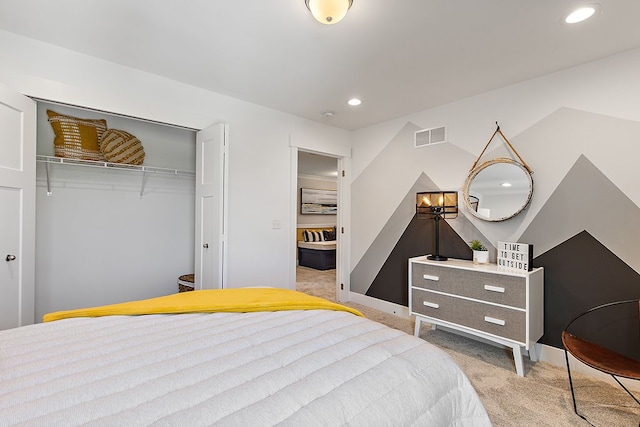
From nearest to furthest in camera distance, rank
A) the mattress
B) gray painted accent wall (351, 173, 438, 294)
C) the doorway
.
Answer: gray painted accent wall (351, 173, 438, 294) < the doorway < the mattress

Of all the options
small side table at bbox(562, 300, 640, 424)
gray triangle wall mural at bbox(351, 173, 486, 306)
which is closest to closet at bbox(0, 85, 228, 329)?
gray triangle wall mural at bbox(351, 173, 486, 306)

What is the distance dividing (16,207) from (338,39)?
251cm

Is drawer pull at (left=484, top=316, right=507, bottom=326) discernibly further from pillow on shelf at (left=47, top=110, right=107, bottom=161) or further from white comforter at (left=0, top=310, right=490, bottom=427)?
pillow on shelf at (left=47, top=110, right=107, bottom=161)

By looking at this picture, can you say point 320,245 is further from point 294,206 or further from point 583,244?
point 583,244

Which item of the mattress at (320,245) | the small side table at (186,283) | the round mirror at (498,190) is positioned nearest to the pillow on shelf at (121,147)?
the small side table at (186,283)

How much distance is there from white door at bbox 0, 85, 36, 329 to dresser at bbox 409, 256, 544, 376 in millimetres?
3169

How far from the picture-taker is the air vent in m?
3.40

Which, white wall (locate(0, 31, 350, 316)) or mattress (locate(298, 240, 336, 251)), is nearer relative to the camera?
white wall (locate(0, 31, 350, 316))

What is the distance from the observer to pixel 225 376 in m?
1.00

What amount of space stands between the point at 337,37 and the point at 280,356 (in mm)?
2021

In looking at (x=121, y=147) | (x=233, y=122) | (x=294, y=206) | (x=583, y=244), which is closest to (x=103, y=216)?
(x=121, y=147)

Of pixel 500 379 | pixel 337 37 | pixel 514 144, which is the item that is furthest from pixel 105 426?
pixel 514 144

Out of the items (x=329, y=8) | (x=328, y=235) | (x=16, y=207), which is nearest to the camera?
(x=329, y=8)

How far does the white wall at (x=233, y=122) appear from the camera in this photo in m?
2.24
